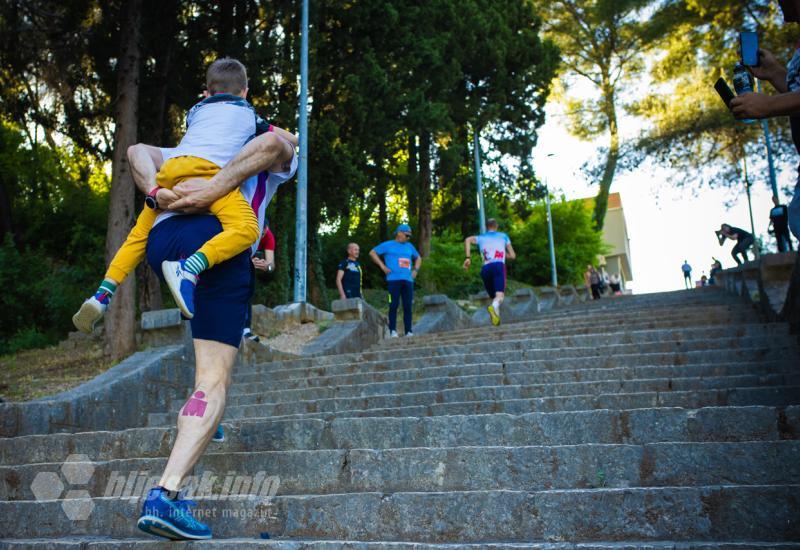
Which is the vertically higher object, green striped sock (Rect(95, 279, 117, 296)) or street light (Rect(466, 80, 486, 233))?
street light (Rect(466, 80, 486, 233))

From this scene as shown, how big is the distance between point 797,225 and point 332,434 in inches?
112

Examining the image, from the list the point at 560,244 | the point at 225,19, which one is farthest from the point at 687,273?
the point at 225,19

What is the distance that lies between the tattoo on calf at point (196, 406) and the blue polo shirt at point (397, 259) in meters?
8.58

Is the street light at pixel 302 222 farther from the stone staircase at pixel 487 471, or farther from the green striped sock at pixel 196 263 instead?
the green striped sock at pixel 196 263

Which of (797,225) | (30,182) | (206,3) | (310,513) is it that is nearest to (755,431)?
(797,225)

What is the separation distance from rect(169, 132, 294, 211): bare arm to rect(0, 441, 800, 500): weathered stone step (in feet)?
4.75

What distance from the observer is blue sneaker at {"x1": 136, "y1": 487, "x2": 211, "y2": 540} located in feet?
10.2

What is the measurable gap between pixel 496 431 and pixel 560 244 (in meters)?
32.9

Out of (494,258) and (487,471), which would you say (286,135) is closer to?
(487,471)

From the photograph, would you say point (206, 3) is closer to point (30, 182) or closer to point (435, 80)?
point (435, 80)

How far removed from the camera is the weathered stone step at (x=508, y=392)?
219 inches

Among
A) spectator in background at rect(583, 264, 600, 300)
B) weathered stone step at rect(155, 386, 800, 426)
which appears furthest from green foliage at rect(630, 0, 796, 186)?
weathered stone step at rect(155, 386, 800, 426)

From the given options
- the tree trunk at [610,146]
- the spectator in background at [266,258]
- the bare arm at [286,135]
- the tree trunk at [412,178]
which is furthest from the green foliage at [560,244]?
the bare arm at [286,135]

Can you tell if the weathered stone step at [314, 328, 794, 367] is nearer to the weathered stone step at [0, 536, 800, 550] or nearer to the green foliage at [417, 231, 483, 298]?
the weathered stone step at [0, 536, 800, 550]
